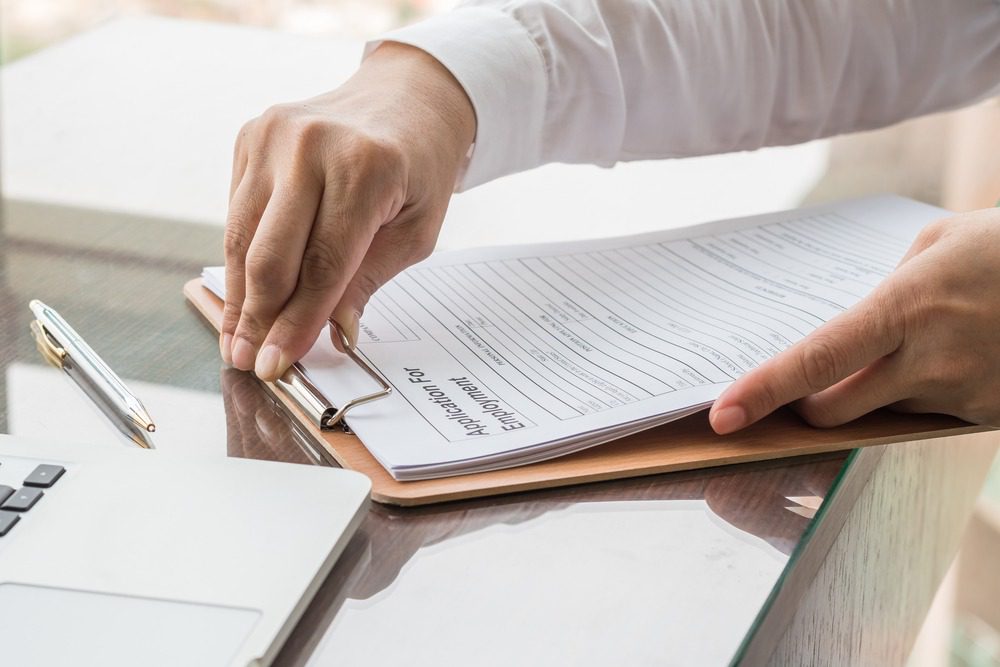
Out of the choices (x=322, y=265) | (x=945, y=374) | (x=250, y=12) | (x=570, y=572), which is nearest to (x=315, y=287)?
(x=322, y=265)

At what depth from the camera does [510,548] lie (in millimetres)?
500

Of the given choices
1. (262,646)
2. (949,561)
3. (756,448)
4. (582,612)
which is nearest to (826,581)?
(756,448)

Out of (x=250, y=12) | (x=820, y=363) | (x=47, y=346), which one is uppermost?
(x=820, y=363)

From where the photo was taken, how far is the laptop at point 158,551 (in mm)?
413

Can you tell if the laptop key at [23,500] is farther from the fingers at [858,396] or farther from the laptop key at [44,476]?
the fingers at [858,396]

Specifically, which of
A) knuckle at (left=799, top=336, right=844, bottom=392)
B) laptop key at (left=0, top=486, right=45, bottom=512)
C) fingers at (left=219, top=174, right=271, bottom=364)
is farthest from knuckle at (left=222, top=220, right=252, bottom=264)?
knuckle at (left=799, top=336, right=844, bottom=392)

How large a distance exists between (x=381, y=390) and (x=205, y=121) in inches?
26.0

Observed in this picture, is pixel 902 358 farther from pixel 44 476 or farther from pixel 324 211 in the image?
pixel 44 476

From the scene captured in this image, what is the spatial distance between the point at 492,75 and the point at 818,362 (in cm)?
34

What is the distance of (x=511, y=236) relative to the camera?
895 millimetres

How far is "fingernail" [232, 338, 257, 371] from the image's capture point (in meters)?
0.64

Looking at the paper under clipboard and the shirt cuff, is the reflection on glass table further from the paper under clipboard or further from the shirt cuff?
the shirt cuff

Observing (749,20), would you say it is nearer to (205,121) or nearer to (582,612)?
(205,121)

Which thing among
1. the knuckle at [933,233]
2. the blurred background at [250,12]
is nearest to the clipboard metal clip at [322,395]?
the knuckle at [933,233]
